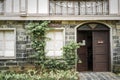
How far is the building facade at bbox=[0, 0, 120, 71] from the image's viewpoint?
13.4 m

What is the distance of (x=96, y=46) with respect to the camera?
13914 millimetres

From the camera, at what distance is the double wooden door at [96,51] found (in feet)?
45.5

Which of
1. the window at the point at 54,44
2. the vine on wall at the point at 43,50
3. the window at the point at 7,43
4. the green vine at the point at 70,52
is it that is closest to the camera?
the green vine at the point at 70,52

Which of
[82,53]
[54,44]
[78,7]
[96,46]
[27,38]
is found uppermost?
[78,7]

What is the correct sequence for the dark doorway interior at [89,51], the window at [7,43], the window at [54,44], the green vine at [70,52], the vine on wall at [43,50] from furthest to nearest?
the dark doorway interior at [89,51] → the window at [54,44] → the window at [7,43] → the vine on wall at [43,50] → the green vine at [70,52]

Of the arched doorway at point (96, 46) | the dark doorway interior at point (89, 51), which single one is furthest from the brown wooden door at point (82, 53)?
the dark doorway interior at point (89, 51)

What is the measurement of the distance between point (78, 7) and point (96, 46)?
2.34m

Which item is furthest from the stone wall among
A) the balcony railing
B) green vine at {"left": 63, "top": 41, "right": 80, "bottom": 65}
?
green vine at {"left": 63, "top": 41, "right": 80, "bottom": 65}

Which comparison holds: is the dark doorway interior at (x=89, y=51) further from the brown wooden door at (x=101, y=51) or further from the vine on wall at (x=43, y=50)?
the vine on wall at (x=43, y=50)

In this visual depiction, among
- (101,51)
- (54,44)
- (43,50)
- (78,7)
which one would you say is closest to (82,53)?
(101,51)

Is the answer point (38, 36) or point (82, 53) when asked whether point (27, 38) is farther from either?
point (82, 53)

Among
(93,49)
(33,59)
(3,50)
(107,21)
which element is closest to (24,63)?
(33,59)

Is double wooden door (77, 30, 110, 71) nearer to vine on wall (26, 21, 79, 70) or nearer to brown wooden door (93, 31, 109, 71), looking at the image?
brown wooden door (93, 31, 109, 71)

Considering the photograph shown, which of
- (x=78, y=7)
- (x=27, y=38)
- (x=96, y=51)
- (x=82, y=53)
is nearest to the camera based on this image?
(x=27, y=38)
